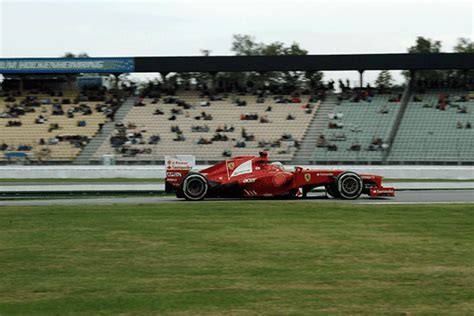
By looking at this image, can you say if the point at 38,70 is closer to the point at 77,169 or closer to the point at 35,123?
the point at 35,123

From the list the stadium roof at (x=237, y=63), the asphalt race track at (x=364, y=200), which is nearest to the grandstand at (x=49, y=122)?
the stadium roof at (x=237, y=63)

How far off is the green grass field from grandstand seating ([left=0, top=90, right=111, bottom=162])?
2348cm

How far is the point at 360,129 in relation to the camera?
129 feet

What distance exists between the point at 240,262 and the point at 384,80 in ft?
126

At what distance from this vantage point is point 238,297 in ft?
26.6

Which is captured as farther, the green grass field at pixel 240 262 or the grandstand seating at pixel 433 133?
the grandstand seating at pixel 433 133

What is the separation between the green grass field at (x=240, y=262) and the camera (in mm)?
7871

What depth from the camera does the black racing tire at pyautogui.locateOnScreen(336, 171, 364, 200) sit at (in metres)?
19.3

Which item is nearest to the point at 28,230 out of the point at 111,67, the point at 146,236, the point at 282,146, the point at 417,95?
the point at 146,236

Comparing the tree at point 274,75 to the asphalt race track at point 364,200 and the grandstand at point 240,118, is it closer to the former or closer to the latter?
the grandstand at point 240,118

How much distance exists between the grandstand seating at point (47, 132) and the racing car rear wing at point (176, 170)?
20394 mm

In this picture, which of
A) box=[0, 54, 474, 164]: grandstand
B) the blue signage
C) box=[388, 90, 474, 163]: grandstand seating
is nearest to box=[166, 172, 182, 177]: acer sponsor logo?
box=[0, 54, 474, 164]: grandstand

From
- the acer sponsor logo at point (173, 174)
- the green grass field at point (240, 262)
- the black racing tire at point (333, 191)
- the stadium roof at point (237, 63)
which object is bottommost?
the green grass field at point (240, 262)

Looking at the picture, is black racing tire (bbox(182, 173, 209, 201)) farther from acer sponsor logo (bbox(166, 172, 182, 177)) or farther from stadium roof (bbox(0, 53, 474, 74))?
stadium roof (bbox(0, 53, 474, 74))
